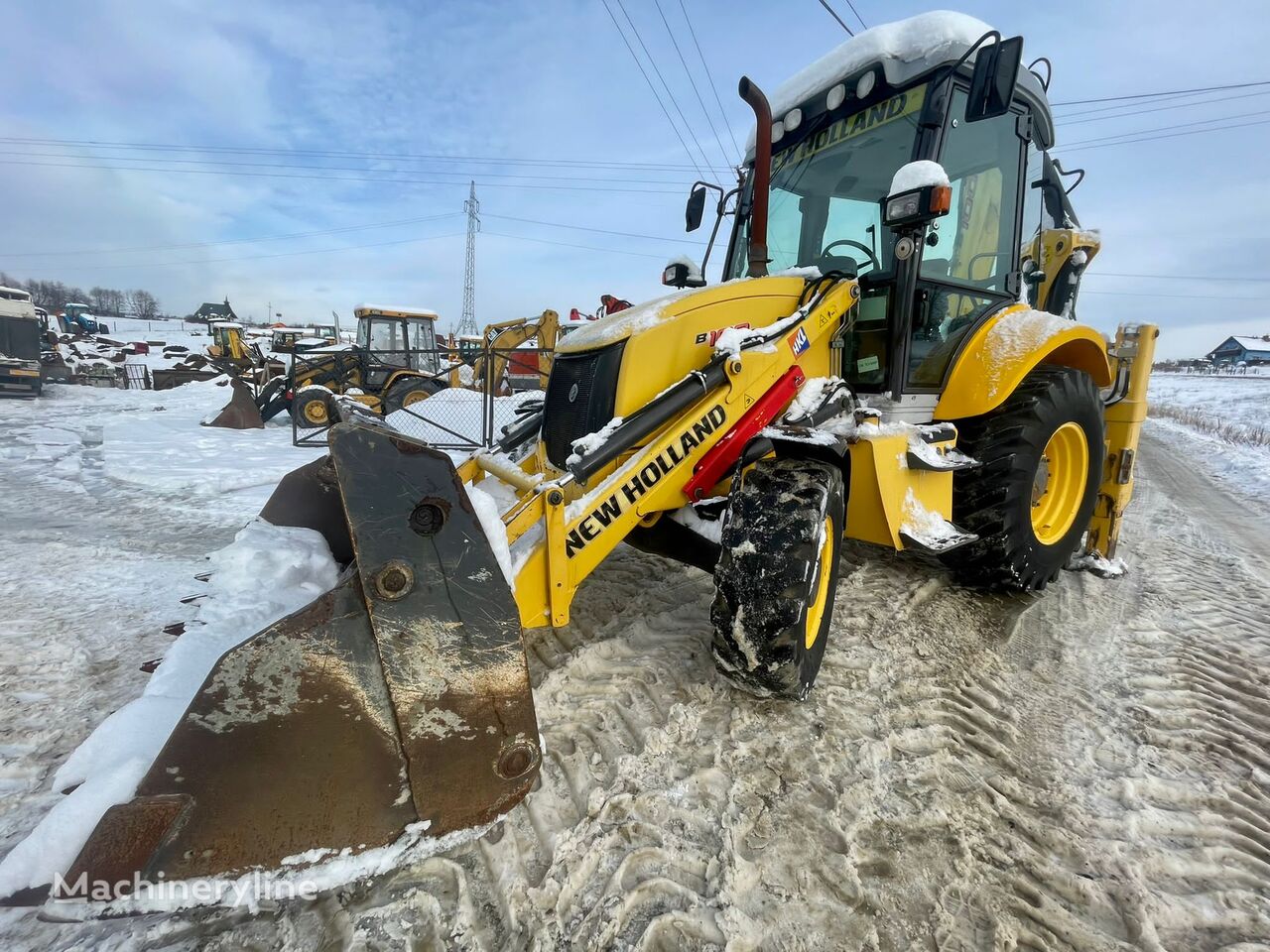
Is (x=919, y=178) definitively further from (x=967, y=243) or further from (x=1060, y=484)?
(x=1060, y=484)

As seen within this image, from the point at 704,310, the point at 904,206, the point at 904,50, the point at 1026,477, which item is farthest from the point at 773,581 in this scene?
the point at 904,50

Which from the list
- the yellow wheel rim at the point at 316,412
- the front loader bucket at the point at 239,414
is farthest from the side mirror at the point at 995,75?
the yellow wheel rim at the point at 316,412

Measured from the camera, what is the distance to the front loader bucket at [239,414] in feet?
34.6

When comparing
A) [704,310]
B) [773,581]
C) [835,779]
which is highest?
[704,310]

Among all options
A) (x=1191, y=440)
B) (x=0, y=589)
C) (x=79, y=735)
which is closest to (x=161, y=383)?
(x=0, y=589)

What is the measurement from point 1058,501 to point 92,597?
572 centimetres

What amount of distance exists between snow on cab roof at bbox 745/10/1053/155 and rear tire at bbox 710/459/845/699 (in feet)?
7.49

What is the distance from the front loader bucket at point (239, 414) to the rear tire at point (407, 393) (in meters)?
2.27

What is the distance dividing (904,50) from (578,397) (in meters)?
2.44

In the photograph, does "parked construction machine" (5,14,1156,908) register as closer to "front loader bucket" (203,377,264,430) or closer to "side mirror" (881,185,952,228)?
"side mirror" (881,185,952,228)

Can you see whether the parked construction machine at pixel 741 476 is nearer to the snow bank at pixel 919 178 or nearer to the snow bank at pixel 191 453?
the snow bank at pixel 919 178

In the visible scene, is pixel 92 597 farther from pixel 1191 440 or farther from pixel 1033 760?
pixel 1191 440

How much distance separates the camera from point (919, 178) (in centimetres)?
250

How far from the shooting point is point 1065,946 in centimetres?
149
